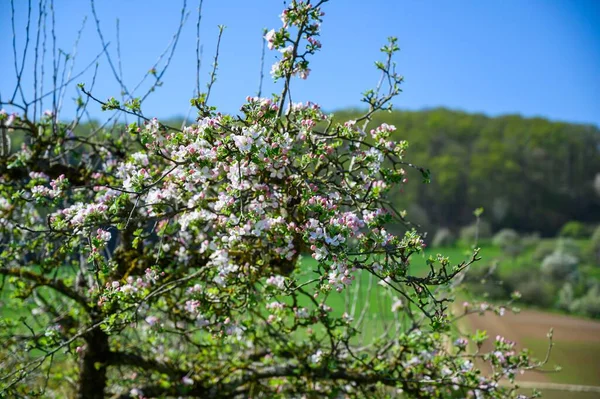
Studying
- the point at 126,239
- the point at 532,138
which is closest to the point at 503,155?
the point at 532,138

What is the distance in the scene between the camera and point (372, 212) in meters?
2.65

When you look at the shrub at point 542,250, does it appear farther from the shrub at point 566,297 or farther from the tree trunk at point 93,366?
the tree trunk at point 93,366

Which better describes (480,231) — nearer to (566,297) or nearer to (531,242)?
(531,242)

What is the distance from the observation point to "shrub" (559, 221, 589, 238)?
23.8m

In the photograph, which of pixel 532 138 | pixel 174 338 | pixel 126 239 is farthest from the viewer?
pixel 532 138

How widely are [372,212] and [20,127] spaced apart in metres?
2.62

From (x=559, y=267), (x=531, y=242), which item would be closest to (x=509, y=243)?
(x=531, y=242)

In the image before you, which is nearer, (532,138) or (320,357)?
(320,357)

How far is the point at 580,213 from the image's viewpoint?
26219 millimetres

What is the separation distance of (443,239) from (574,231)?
786cm

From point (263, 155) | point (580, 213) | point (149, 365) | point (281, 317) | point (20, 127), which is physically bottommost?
point (149, 365)

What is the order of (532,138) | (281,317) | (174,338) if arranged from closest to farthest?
1. (281,317)
2. (174,338)
3. (532,138)

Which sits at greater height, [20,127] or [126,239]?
[20,127]

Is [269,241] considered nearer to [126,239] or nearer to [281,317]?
[281,317]
